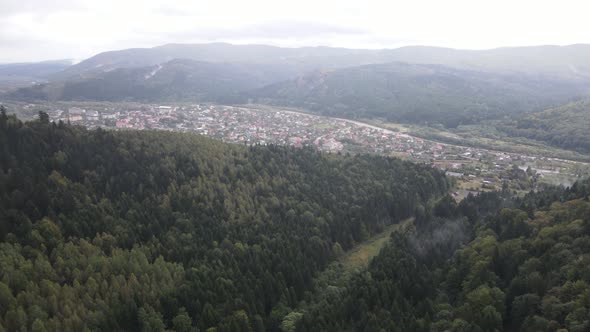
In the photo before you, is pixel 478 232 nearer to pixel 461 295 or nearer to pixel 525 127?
pixel 461 295

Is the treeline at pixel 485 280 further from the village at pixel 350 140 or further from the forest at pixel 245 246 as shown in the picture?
the village at pixel 350 140

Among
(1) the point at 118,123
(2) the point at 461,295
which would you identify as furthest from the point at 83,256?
(1) the point at 118,123

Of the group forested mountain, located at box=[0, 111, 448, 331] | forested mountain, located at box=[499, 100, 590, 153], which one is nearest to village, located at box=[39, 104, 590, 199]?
forested mountain, located at box=[0, 111, 448, 331]

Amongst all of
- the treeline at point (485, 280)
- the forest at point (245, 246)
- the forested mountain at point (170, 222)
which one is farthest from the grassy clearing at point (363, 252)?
the treeline at point (485, 280)

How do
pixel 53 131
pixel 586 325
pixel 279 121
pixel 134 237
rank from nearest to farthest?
pixel 586 325
pixel 134 237
pixel 53 131
pixel 279 121

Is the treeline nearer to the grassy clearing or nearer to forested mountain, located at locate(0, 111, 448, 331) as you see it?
the grassy clearing

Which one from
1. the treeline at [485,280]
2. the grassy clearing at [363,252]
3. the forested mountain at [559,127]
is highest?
the forested mountain at [559,127]
